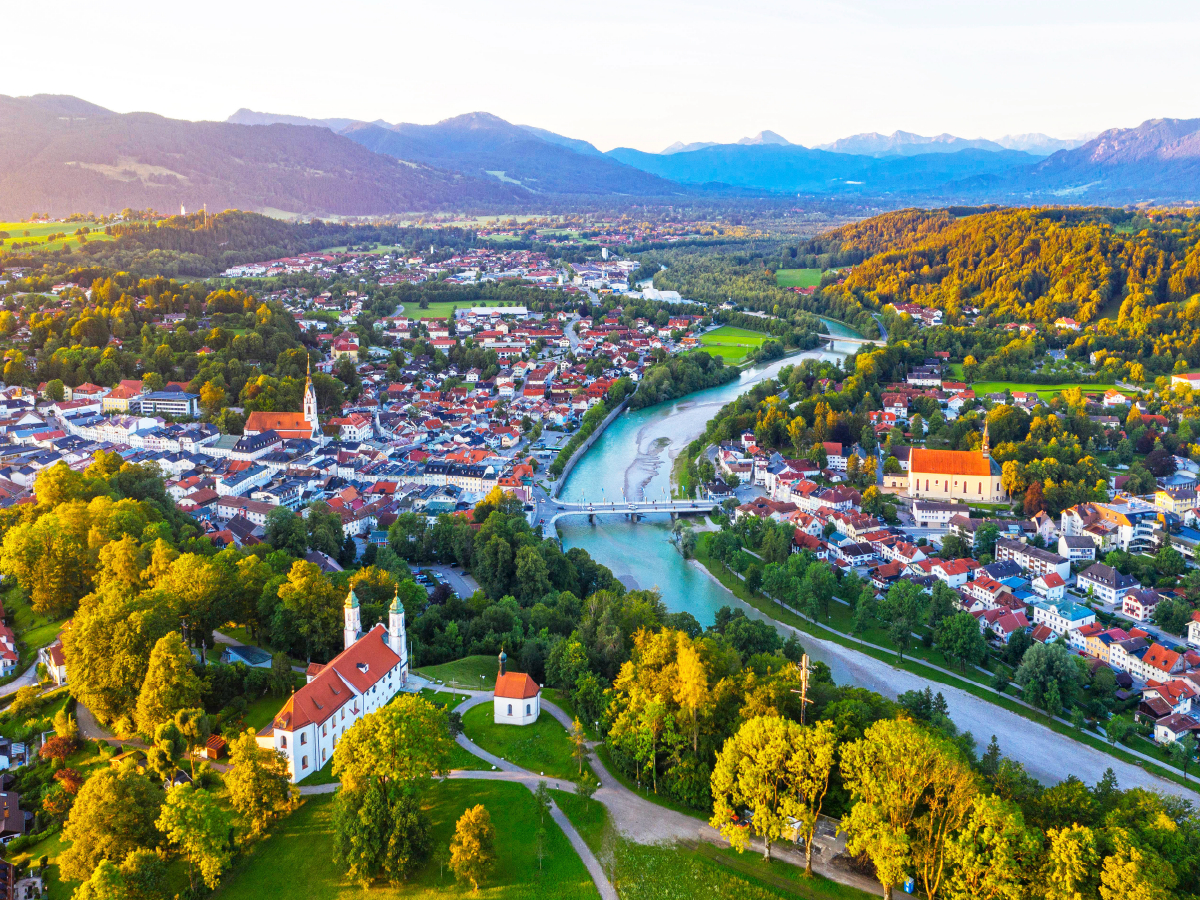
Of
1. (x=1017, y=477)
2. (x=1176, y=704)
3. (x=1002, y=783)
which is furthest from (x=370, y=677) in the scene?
(x=1017, y=477)

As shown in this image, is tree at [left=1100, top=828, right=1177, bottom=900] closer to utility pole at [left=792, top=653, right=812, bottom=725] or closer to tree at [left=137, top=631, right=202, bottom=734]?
utility pole at [left=792, top=653, right=812, bottom=725]

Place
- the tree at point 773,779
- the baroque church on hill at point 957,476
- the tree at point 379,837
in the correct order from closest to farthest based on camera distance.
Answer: the tree at point 379,837 → the tree at point 773,779 → the baroque church on hill at point 957,476

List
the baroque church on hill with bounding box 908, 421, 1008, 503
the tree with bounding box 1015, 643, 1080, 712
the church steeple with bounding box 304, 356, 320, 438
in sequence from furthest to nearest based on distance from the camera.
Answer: the church steeple with bounding box 304, 356, 320, 438, the baroque church on hill with bounding box 908, 421, 1008, 503, the tree with bounding box 1015, 643, 1080, 712

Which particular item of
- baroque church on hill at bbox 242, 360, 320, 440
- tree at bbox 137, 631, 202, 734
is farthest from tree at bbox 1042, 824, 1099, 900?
baroque church on hill at bbox 242, 360, 320, 440

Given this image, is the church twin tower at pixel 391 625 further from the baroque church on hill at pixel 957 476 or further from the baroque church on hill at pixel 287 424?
the baroque church on hill at pixel 957 476

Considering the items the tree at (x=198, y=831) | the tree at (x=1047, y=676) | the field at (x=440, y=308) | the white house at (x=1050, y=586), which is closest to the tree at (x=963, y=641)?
the tree at (x=1047, y=676)
